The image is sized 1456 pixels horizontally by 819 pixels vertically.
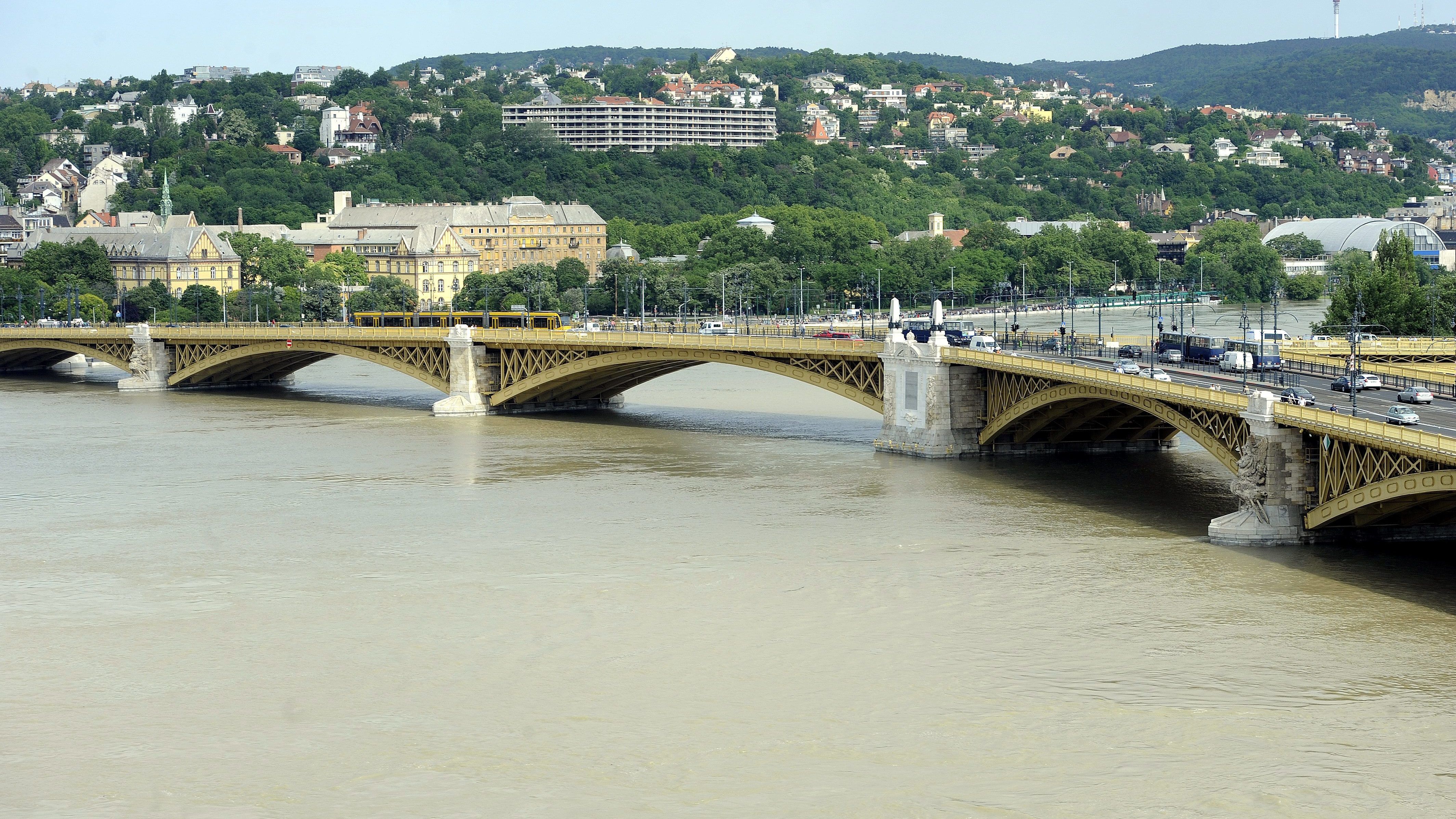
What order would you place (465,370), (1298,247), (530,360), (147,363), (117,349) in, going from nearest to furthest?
(530,360) → (465,370) → (147,363) → (117,349) → (1298,247)

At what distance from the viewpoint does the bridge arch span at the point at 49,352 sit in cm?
8544

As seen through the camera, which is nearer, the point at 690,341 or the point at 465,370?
the point at 690,341

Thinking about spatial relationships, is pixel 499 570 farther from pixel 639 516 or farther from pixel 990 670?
pixel 990 670

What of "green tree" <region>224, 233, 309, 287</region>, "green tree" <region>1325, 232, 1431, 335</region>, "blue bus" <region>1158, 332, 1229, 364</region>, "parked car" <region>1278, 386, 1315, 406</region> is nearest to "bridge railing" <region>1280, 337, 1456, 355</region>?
"blue bus" <region>1158, 332, 1229, 364</region>

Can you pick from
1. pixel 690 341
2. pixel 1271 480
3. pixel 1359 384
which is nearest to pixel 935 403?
pixel 690 341

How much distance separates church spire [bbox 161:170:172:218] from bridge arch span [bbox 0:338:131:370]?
63.7 metres

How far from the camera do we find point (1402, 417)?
3559cm

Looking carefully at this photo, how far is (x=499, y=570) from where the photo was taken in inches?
1448

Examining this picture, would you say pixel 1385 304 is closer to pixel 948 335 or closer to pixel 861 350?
pixel 948 335

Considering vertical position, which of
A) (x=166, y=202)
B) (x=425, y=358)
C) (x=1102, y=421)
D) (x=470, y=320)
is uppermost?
(x=166, y=202)

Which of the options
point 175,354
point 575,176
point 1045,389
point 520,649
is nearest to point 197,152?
point 575,176

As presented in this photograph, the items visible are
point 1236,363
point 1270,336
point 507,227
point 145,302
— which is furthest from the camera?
point 507,227

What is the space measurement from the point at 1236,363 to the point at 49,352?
68.9m

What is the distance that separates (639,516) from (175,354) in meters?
46.3
